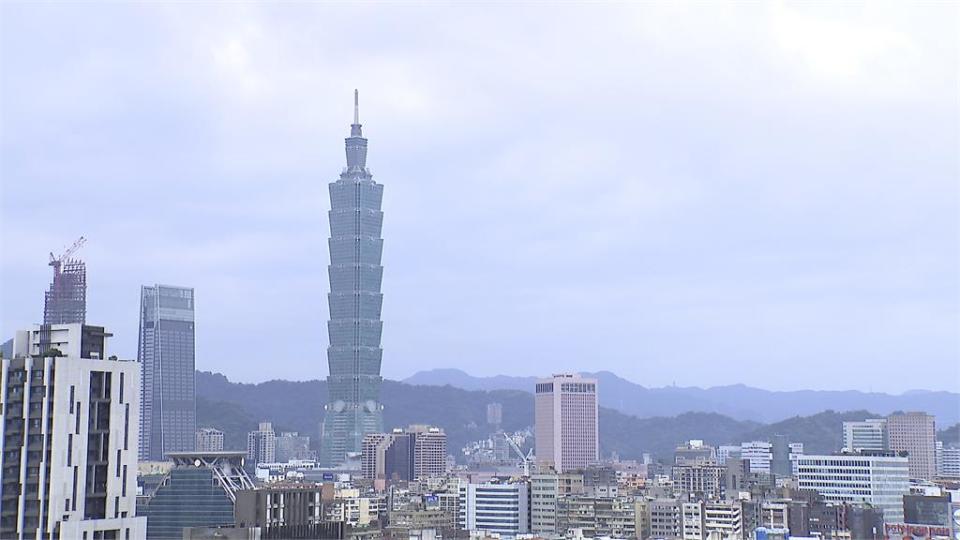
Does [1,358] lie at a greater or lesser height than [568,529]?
greater

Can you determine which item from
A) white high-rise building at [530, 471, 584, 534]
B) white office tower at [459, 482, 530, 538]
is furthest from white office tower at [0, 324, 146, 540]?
white office tower at [459, 482, 530, 538]

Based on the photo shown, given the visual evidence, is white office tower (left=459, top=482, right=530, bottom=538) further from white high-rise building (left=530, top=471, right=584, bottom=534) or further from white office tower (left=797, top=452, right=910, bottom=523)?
white office tower (left=797, top=452, right=910, bottom=523)

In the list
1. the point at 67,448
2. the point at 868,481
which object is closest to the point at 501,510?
the point at 868,481

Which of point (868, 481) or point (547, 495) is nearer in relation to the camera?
point (868, 481)

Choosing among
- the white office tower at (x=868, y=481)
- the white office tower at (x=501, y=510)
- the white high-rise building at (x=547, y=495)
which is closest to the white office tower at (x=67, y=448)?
the white high-rise building at (x=547, y=495)

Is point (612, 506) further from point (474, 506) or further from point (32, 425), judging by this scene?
point (32, 425)

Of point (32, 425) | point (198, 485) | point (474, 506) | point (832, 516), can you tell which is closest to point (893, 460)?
point (832, 516)

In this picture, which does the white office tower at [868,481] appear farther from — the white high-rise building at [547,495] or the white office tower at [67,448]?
the white office tower at [67,448]

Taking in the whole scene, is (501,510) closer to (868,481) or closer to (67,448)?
(868,481)
